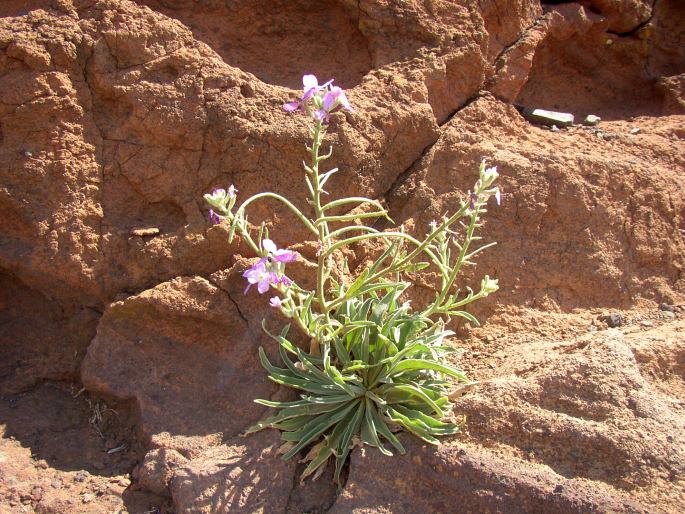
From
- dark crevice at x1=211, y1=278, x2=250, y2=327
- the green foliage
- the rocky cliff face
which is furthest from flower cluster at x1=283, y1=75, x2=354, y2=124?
dark crevice at x1=211, y1=278, x2=250, y2=327

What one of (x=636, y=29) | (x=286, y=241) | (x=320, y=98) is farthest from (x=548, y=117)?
(x=320, y=98)

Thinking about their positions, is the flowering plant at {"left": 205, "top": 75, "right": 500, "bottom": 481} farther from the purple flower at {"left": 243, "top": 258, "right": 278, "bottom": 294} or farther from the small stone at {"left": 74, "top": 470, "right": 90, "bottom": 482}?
the small stone at {"left": 74, "top": 470, "right": 90, "bottom": 482}

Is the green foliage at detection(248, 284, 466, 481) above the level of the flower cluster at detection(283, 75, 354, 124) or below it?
below

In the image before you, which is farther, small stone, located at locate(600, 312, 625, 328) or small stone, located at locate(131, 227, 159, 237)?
small stone, located at locate(600, 312, 625, 328)

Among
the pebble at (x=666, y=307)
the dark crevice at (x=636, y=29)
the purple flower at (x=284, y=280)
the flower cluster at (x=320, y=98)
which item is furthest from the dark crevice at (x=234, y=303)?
the dark crevice at (x=636, y=29)

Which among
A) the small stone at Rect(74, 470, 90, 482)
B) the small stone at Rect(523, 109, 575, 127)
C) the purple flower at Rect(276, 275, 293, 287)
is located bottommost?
the small stone at Rect(74, 470, 90, 482)

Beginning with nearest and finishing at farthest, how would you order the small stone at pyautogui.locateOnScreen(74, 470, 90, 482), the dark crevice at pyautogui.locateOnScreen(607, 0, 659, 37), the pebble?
the small stone at pyautogui.locateOnScreen(74, 470, 90, 482), the pebble, the dark crevice at pyautogui.locateOnScreen(607, 0, 659, 37)

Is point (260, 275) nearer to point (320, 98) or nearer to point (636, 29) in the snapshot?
point (320, 98)
